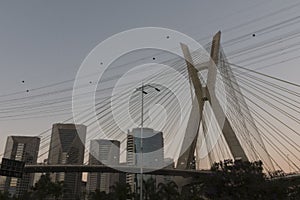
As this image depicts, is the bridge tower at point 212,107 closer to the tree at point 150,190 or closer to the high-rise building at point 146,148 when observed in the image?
the high-rise building at point 146,148

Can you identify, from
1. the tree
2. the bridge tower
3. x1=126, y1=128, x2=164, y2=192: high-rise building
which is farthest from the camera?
the tree

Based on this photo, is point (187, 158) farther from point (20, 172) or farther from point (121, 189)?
point (121, 189)

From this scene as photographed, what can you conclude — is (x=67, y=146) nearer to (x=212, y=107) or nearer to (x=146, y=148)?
(x=146, y=148)

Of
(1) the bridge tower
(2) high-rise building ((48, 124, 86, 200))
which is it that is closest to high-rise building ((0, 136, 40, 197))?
(2) high-rise building ((48, 124, 86, 200))

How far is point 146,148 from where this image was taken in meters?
48.9

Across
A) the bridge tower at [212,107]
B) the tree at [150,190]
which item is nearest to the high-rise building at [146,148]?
the bridge tower at [212,107]

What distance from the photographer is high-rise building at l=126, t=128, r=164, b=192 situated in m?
34.9

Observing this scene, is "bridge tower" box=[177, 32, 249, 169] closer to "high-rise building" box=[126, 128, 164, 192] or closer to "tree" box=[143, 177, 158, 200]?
"high-rise building" box=[126, 128, 164, 192]

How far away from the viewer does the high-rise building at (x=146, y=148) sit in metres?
34.9

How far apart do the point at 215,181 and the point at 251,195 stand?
4148 mm

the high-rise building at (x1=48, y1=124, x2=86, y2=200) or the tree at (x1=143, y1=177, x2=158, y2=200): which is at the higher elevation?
the high-rise building at (x1=48, y1=124, x2=86, y2=200)

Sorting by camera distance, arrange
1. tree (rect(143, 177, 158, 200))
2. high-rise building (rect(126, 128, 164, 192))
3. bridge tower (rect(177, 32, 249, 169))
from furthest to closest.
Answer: tree (rect(143, 177, 158, 200))
bridge tower (rect(177, 32, 249, 169))
high-rise building (rect(126, 128, 164, 192))

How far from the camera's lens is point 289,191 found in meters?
40.2

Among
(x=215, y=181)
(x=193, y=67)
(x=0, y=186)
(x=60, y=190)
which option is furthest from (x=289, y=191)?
(x=0, y=186)
